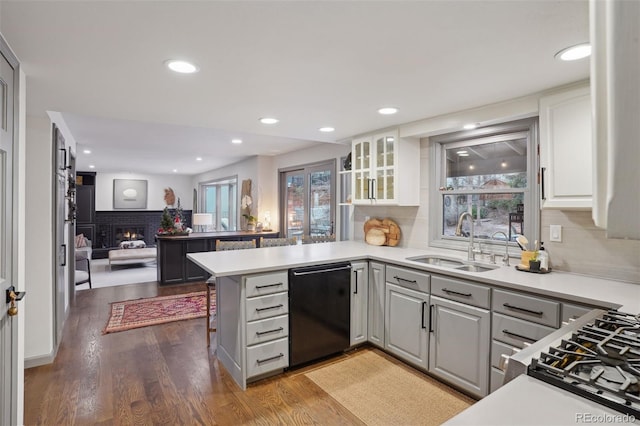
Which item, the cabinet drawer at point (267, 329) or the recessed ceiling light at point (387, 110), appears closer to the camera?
the cabinet drawer at point (267, 329)

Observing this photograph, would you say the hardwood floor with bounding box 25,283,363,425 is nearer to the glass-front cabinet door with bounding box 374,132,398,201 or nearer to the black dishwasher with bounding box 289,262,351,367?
the black dishwasher with bounding box 289,262,351,367

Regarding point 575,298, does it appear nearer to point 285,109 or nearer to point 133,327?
point 285,109

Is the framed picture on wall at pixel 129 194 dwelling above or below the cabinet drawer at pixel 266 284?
above

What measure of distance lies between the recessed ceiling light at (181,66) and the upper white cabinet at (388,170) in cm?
203

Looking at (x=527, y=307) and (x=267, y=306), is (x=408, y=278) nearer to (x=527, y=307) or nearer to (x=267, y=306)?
(x=527, y=307)

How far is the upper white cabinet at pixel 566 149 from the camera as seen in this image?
2.10 metres

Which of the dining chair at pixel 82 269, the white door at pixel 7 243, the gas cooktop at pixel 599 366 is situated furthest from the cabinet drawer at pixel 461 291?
the dining chair at pixel 82 269

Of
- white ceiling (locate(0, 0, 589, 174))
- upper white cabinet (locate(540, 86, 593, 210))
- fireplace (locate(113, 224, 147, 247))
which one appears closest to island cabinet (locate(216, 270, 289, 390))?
white ceiling (locate(0, 0, 589, 174))

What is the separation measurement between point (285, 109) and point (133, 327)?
9.58 feet

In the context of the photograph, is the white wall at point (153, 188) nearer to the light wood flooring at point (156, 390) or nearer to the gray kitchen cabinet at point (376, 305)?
the light wood flooring at point (156, 390)

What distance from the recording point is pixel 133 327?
3.76 m

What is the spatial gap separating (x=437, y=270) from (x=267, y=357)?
1.44 metres

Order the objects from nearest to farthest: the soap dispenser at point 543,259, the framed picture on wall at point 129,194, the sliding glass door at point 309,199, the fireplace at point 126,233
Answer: the soap dispenser at point 543,259 < the sliding glass door at point 309,199 < the fireplace at point 126,233 < the framed picture on wall at point 129,194

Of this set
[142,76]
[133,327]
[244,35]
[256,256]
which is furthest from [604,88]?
[133,327]
